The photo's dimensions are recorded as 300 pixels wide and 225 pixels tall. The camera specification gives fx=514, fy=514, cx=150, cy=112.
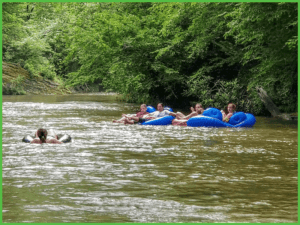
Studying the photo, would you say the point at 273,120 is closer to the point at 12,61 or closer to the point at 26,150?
the point at 26,150

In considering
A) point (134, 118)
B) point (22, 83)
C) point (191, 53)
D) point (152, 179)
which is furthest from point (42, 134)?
point (22, 83)

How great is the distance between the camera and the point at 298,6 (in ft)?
53.0

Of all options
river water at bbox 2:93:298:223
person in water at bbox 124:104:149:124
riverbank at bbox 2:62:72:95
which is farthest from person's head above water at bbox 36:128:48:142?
riverbank at bbox 2:62:72:95

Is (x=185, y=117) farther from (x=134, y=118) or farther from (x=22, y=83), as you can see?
(x=22, y=83)

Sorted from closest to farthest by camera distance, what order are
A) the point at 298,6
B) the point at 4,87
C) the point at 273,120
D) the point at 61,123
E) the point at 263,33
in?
the point at 298,6, the point at 263,33, the point at 61,123, the point at 273,120, the point at 4,87

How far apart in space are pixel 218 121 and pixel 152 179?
1025 cm

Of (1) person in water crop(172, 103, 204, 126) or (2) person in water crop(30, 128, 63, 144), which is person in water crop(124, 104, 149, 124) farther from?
(2) person in water crop(30, 128, 63, 144)

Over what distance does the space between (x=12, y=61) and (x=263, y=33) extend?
125ft

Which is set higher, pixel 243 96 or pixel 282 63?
pixel 282 63

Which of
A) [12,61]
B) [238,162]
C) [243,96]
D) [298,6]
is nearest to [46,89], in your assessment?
[12,61]

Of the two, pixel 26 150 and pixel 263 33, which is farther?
pixel 263 33

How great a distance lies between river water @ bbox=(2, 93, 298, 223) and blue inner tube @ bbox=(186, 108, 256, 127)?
307 centimetres

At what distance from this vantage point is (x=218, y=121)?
18.6 metres

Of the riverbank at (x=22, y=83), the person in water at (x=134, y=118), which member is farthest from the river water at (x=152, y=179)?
the riverbank at (x=22, y=83)
